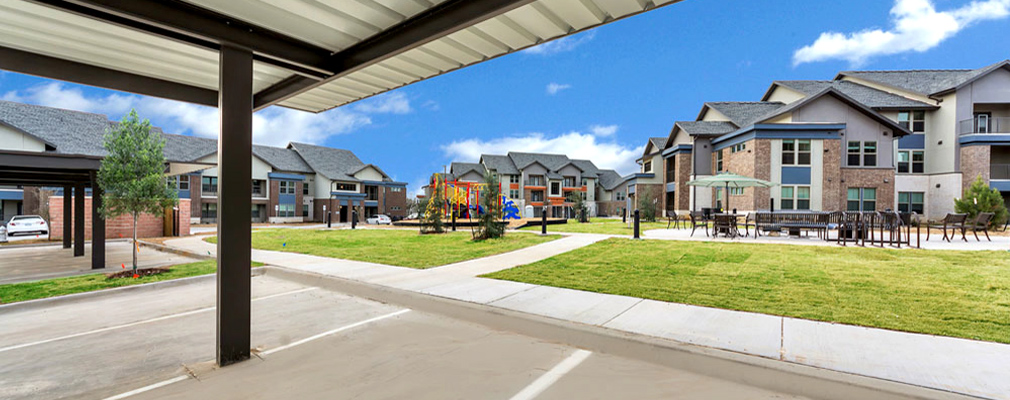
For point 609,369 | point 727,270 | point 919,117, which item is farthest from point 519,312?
point 919,117

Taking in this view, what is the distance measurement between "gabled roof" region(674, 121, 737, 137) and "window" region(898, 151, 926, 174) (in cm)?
1094

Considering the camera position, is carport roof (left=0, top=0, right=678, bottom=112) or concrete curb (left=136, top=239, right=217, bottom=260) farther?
concrete curb (left=136, top=239, right=217, bottom=260)

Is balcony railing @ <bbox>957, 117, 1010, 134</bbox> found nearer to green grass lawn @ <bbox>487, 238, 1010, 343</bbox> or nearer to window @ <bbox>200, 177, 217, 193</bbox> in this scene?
green grass lawn @ <bbox>487, 238, 1010, 343</bbox>

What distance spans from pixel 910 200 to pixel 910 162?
2.92m

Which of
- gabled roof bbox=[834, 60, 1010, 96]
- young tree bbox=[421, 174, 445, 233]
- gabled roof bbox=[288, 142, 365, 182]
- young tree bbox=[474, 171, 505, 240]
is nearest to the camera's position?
young tree bbox=[474, 171, 505, 240]

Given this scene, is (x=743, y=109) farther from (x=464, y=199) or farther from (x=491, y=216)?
(x=491, y=216)

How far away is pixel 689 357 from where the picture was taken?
13.5 ft

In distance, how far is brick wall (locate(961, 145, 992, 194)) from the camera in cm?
2542

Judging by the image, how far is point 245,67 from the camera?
12.8 feet

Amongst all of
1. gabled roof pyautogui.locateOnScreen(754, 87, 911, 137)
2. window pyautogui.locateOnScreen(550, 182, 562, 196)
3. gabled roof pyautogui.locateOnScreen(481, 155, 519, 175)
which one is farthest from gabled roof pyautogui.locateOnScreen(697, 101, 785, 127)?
gabled roof pyautogui.locateOnScreen(481, 155, 519, 175)

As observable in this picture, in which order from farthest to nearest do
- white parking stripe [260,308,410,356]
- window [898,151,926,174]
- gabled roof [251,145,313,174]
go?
gabled roof [251,145,313,174] → window [898,151,926,174] → white parking stripe [260,308,410,356]

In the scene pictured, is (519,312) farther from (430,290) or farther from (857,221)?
(857,221)

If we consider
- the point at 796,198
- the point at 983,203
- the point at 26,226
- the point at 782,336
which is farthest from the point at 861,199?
the point at 26,226

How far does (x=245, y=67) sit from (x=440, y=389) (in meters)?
3.55
